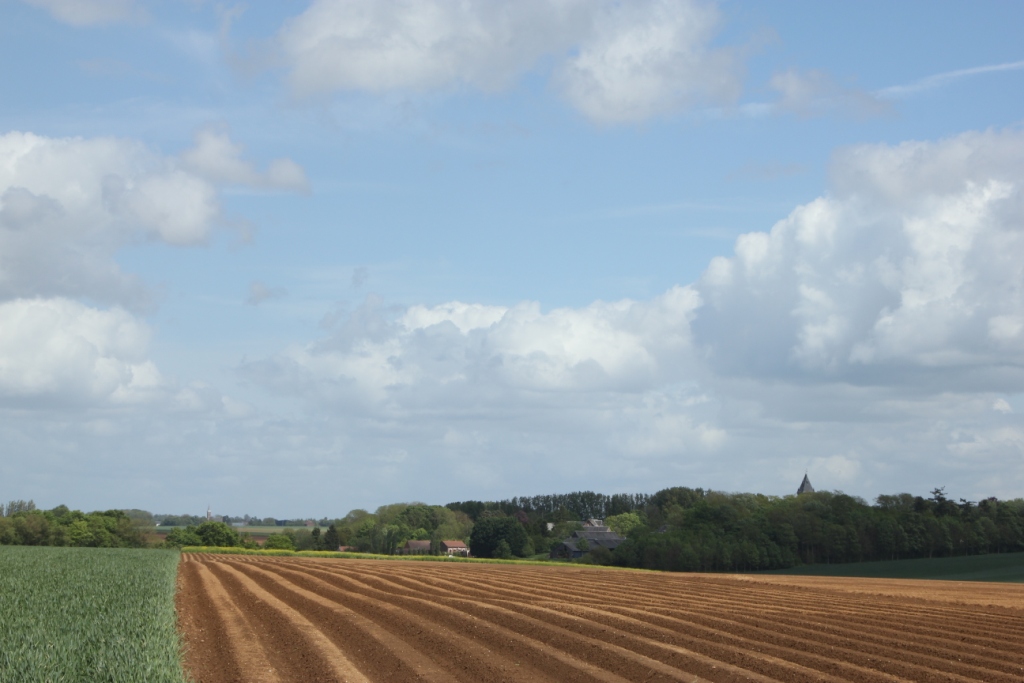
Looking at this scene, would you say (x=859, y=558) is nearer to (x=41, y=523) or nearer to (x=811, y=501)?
(x=811, y=501)

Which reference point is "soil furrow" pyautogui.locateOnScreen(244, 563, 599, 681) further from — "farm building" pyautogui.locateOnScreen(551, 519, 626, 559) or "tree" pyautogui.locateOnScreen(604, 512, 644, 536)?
"tree" pyautogui.locateOnScreen(604, 512, 644, 536)

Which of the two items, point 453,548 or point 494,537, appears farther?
point 453,548

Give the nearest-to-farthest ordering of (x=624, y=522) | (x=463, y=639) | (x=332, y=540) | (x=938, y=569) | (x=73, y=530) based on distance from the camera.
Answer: (x=463, y=639) < (x=938, y=569) < (x=73, y=530) < (x=332, y=540) < (x=624, y=522)

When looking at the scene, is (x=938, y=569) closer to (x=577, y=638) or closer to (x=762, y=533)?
(x=762, y=533)

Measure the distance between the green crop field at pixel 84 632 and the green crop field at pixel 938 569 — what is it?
68.4m

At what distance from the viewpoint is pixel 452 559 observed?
299ft

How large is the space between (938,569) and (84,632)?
85388 millimetres

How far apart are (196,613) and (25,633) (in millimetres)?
13943

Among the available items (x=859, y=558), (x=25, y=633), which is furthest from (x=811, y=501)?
(x=25, y=633)

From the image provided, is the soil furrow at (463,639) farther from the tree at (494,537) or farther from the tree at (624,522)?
the tree at (624,522)

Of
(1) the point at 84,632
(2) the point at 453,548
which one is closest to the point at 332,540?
(2) the point at 453,548

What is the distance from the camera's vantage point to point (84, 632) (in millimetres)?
14742

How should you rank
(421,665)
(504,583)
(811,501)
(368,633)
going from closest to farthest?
1. (421,665)
2. (368,633)
3. (504,583)
4. (811,501)

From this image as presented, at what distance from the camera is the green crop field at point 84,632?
11.0m
